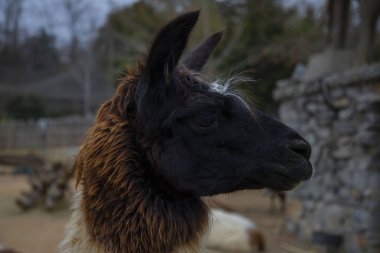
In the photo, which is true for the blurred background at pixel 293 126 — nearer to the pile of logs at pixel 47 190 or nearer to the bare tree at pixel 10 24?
the pile of logs at pixel 47 190

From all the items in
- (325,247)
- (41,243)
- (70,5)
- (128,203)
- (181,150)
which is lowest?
(41,243)

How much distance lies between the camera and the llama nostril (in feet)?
7.21

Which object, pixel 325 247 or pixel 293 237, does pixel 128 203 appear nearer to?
A: pixel 325 247

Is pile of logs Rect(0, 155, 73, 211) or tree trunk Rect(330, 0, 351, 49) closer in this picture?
tree trunk Rect(330, 0, 351, 49)

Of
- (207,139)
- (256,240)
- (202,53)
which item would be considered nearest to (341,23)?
(256,240)

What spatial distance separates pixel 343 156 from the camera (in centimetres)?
685

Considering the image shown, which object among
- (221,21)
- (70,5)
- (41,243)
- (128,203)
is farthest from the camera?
(70,5)

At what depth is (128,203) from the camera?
214 centimetres

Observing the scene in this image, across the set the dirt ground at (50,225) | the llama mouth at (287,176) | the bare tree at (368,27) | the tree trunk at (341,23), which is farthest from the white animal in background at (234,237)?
the llama mouth at (287,176)

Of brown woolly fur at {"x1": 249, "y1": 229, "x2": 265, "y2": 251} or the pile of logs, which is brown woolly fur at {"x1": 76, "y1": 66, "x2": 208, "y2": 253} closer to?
brown woolly fur at {"x1": 249, "y1": 229, "x2": 265, "y2": 251}

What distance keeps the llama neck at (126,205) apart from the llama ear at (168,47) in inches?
10.9

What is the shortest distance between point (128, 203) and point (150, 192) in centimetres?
11

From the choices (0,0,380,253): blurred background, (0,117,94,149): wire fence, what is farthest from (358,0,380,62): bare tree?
(0,117,94,149): wire fence

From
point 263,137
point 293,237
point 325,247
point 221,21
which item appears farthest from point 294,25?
point 263,137
